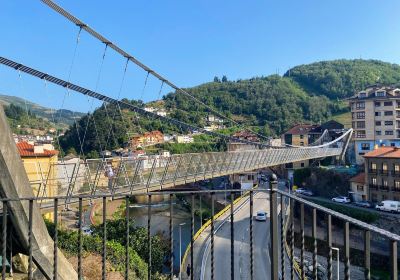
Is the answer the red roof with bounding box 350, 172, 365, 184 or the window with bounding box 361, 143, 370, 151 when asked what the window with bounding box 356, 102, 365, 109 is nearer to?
the window with bounding box 361, 143, 370, 151

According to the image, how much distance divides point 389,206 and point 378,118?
13.7m

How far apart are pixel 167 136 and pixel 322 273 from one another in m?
21.8

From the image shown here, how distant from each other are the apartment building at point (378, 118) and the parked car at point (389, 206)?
38.6 feet

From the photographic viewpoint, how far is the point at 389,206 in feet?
75.5

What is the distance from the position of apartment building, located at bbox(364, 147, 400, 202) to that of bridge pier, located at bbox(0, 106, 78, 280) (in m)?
24.0

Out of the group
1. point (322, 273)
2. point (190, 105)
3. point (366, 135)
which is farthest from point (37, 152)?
point (190, 105)

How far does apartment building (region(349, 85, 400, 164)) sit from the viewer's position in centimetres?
3394

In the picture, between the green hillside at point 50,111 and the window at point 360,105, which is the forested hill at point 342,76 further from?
the green hillside at point 50,111

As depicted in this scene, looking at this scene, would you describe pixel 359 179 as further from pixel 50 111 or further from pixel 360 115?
pixel 50 111

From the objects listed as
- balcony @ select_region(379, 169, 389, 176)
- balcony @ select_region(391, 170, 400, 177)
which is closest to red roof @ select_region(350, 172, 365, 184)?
balcony @ select_region(379, 169, 389, 176)

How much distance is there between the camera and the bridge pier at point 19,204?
132 inches

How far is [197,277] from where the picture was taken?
A: 12.7 metres

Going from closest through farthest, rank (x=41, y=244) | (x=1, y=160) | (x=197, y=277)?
1. (x=1, y=160)
2. (x=41, y=244)
3. (x=197, y=277)

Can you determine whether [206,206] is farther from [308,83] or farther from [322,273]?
[308,83]
